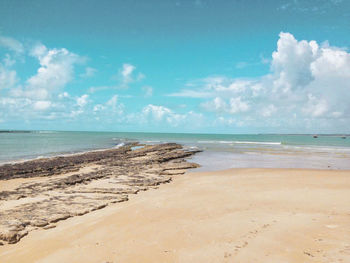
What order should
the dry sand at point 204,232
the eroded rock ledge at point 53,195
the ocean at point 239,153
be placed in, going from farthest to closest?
the ocean at point 239,153, the eroded rock ledge at point 53,195, the dry sand at point 204,232

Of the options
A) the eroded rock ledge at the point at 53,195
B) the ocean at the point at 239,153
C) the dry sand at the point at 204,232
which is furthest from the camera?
the ocean at the point at 239,153

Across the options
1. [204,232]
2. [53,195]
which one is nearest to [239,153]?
[53,195]

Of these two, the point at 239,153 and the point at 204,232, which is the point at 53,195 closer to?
the point at 204,232

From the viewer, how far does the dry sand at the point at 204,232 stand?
5.39 meters

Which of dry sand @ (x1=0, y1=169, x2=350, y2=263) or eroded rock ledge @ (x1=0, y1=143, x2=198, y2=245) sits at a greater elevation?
dry sand @ (x1=0, y1=169, x2=350, y2=263)

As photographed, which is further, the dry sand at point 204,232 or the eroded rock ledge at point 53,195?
the eroded rock ledge at point 53,195

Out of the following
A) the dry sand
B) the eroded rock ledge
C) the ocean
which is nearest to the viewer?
the dry sand

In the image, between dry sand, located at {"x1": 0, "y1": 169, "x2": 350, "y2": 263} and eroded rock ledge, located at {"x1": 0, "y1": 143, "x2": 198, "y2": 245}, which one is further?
eroded rock ledge, located at {"x1": 0, "y1": 143, "x2": 198, "y2": 245}

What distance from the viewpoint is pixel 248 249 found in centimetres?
545

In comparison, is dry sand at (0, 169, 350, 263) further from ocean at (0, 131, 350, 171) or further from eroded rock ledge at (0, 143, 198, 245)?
ocean at (0, 131, 350, 171)

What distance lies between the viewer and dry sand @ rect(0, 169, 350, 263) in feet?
17.7

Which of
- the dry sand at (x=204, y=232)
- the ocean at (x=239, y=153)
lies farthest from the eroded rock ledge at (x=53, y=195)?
the ocean at (x=239, y=153)

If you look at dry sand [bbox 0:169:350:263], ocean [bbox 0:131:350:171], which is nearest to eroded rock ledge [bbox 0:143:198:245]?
dry sand [bbox 0:169:350:263]

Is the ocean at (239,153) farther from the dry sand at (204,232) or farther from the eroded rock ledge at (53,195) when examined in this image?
the dry sand at (204,232)
